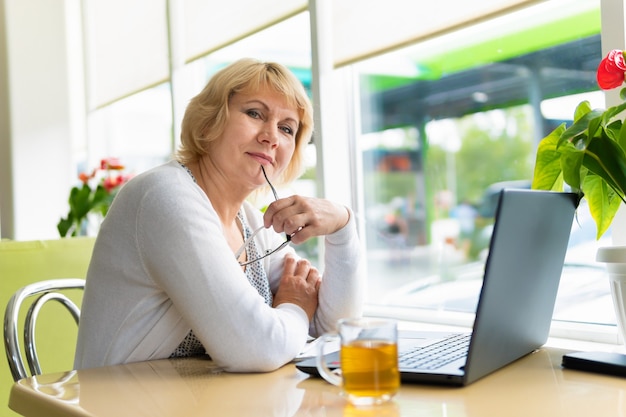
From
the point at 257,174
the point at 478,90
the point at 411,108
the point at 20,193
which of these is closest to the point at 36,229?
the point at 20,193

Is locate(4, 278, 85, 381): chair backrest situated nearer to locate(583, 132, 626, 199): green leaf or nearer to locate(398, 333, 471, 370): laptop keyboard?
locate(398, 333, 471, 370): laptop keyboard

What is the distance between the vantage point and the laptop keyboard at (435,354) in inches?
42.5

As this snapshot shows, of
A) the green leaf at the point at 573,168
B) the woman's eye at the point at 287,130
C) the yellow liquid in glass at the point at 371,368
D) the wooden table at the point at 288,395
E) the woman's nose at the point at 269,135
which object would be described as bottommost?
the wooden table at the point at 288,395

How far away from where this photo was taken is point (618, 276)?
47.4 inches

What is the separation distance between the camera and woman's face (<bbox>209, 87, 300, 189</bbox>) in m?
1.54

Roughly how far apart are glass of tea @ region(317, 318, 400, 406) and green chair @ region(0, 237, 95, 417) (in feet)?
4.10

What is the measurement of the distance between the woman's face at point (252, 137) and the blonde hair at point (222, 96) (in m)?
0.02

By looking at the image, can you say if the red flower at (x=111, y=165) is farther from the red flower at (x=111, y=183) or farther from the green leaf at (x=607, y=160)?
the green leaf at (x=607, y=160)

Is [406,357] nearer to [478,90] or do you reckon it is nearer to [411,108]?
[478,90]

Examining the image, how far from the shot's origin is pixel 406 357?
1.15 meters

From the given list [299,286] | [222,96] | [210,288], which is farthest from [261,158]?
[210,288]

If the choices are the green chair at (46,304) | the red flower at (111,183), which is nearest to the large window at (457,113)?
the red flower at (111,183)

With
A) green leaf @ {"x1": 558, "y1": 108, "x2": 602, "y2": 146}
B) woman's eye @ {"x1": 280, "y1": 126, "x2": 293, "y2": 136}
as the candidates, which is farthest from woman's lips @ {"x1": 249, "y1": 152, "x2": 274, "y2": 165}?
green leaf @ {"x1": 558, "y1": 108, "x2": 602, "y2": 146}

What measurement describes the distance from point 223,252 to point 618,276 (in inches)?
27.1
